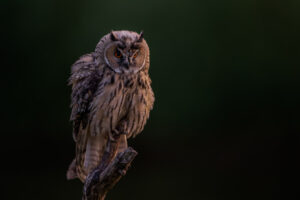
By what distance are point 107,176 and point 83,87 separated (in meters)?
0.54

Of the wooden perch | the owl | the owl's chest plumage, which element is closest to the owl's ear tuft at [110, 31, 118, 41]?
the owl

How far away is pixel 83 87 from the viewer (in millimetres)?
2115

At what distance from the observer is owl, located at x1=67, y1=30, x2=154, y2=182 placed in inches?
77.6

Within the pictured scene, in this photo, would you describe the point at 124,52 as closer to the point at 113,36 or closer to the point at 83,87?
the point at 113,36

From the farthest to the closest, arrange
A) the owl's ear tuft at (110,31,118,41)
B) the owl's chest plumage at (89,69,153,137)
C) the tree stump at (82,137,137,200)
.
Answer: the owl's chest plumage at (89,69,153,137)
the owl's ear tuft at (110,31,118,41)
the tree stump at (82,137,137,200)

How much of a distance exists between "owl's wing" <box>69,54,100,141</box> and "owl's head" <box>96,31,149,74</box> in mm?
135

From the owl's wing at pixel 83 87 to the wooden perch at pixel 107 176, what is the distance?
0.39 metres

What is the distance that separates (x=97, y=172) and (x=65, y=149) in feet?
3.84

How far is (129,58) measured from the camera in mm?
1945

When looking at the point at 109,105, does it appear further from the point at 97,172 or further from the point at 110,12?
the point at 110,12

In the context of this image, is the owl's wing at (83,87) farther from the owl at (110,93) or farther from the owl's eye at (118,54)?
the owl's eye at (118,54)

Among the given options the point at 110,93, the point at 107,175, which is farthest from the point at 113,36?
the point at 107,175

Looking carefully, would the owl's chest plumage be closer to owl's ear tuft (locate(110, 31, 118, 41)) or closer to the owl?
the owl

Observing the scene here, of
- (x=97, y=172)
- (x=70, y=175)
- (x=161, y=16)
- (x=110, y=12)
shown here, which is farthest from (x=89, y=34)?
(x=97, y=172)
